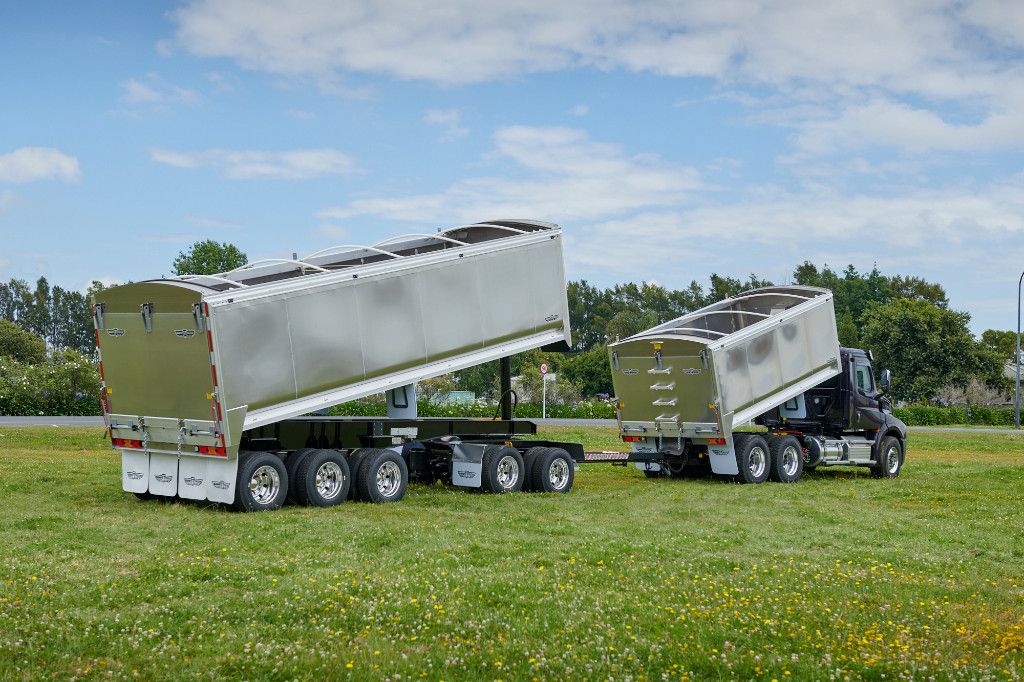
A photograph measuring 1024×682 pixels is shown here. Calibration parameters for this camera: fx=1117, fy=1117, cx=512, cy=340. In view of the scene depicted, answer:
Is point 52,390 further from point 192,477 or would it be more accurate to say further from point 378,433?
point 192,477

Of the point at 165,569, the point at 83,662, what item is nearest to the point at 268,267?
the point at 165,569

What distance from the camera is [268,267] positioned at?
709 inches

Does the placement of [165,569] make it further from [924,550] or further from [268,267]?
[924,550]

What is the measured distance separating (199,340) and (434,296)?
4518 millimetres

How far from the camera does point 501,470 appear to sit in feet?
66.3

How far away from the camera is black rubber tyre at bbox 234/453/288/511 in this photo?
16438mm

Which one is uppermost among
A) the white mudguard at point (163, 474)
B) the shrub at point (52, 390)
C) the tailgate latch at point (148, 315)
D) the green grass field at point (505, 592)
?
the shrub at point (52, 390)

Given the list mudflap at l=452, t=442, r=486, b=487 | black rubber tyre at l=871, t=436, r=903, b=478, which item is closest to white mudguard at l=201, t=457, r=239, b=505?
mudflap at l=452, t=442, r=486, b=487

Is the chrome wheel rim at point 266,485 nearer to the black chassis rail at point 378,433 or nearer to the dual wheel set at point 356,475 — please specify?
the dual wheel set at point 356,475

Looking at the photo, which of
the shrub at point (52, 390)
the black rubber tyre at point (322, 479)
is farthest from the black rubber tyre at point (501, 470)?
the shrub at point (52, 390)

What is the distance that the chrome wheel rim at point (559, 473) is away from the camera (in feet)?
68.9

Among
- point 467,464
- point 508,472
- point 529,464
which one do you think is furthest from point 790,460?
point 467,464

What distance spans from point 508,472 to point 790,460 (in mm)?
7095

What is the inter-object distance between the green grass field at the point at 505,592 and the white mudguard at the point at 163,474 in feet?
1.70
